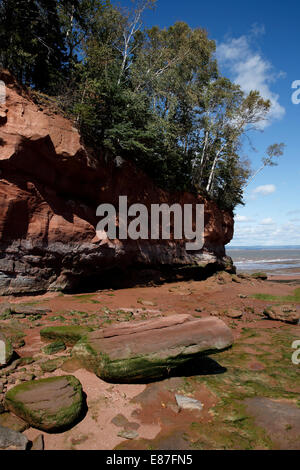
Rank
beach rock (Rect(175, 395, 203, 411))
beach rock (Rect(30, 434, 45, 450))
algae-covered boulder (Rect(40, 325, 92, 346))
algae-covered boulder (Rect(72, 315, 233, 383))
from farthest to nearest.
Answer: algae-covered boulder (Rect(40, 325, 92, 346)) < algae-covered boulder (Rect(72, 315, 233, 383)) < beach rock (Rect(175, 395, 203, 411)) < beach rock (Rect(30, 434, 45, 450))

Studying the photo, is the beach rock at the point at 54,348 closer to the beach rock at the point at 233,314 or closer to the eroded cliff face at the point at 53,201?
the eroded cliff face at the point at 53,201

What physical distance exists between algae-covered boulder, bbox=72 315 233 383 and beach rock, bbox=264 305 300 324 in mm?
6021

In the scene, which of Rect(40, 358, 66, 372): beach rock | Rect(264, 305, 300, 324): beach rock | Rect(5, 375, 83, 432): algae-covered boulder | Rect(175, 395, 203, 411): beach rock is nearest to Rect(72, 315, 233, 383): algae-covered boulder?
Rect(40, 358, 66, 372): beach rock

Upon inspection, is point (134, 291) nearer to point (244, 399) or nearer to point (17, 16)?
point (244, 399)

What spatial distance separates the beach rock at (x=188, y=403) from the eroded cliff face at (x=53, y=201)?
757 cm

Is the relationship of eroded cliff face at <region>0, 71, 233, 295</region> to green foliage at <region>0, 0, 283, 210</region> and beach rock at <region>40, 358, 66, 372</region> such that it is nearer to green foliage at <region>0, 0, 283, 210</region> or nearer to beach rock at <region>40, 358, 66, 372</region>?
green foliage at <region>0, 0, 283, 210</region>

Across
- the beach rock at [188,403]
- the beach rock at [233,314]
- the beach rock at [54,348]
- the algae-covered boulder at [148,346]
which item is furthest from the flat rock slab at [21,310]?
the beach rock at [233,314]

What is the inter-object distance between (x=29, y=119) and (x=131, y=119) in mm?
5792

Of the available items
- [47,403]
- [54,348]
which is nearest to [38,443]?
[47,403]

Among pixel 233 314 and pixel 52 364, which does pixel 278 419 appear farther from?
pixel 233 314

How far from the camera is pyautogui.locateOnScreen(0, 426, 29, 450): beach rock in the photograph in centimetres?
297

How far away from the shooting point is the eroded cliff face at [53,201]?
29.3 feet

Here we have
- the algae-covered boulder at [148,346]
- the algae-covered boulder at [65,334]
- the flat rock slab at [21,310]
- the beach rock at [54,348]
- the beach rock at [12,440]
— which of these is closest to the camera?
the beach rock at [12,440]
